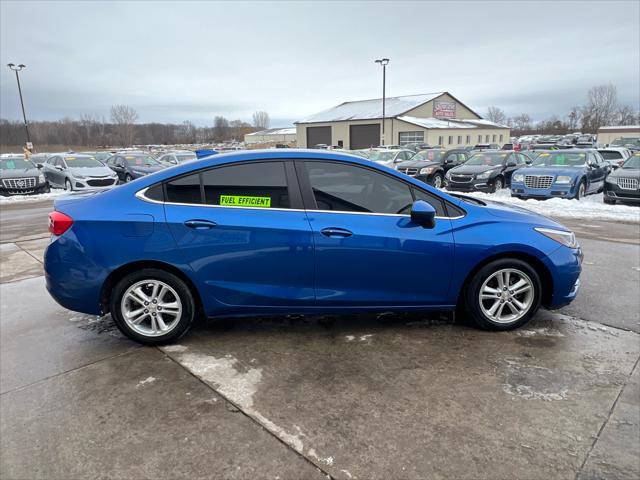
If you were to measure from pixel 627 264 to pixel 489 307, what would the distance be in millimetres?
3656

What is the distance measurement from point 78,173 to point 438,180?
14498mm

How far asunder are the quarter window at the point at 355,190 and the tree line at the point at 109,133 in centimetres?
10398

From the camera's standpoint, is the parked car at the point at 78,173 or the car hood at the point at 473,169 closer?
the car hood at the point at 473,169

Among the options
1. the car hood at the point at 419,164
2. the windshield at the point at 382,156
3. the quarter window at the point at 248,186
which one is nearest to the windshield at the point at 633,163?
the car hood at the point at 419,164

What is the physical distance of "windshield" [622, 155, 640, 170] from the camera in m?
13.5

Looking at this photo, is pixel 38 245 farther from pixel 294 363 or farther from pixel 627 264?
pixel 627 264

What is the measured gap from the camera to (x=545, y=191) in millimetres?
13719

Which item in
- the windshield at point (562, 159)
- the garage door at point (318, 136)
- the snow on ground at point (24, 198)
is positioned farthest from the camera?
the garage door at point (318, 136)

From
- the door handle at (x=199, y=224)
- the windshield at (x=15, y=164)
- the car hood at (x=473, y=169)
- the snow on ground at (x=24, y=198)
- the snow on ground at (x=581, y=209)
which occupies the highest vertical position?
the door handle at (x=199, y=224)

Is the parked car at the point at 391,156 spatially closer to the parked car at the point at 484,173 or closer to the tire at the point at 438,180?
the tire at the point at 438,180

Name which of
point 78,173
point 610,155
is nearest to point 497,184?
point 610,155

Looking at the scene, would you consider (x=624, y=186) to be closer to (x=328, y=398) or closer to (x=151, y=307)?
(x=328, y=398)

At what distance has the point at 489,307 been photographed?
4.04 m

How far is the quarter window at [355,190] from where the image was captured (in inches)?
148
